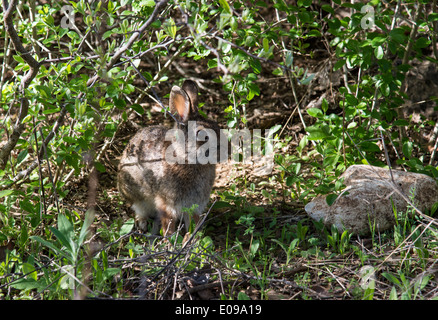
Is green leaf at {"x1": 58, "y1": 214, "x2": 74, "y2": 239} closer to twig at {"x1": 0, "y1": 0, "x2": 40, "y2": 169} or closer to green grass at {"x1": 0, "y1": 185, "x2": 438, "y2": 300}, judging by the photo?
green grass at {"x1": 0, "y1": 185, "x2": 438, "y2": 300}

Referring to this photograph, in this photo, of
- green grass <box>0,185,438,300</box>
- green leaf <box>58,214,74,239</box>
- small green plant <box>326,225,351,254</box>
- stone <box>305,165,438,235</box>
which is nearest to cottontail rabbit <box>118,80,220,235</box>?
green grass <box>0,185,438,300</box>

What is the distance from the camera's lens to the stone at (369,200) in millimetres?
4078

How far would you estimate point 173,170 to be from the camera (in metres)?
4.58

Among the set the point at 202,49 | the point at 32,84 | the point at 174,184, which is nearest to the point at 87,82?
the point at 32,84

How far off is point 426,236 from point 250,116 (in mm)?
3061

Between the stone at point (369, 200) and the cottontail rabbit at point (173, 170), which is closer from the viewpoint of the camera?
the stone at point (369, 200)

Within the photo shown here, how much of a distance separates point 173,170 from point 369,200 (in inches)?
68.7

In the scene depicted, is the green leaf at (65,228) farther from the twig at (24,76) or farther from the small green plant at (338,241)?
the small green plant at (338,241)

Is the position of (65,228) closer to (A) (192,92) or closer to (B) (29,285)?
(B) (29,285)

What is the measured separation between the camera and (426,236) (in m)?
3.78

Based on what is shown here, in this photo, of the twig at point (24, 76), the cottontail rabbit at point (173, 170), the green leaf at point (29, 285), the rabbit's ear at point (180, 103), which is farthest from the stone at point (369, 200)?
the twig at point (24, 76)

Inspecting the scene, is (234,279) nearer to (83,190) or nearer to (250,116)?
(83,190)

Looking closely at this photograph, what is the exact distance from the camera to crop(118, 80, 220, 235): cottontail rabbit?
14.8 feet

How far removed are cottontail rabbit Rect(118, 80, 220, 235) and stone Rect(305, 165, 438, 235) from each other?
1.04 metres
